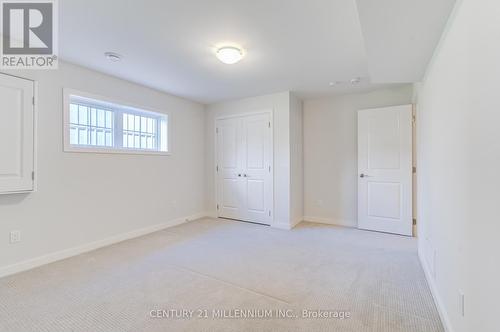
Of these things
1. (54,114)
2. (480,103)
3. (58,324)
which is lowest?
(58,324)

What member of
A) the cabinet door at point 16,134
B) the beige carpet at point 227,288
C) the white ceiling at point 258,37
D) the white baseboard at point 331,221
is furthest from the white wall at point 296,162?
the cabinet door at point 16,134

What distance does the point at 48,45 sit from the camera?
8.57ft

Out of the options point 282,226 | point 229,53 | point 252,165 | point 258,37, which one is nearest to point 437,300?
point 282,226

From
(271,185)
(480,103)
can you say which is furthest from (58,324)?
(271,185)

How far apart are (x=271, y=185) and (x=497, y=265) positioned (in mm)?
3560

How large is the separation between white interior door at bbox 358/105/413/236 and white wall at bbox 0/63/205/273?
329 centimetres

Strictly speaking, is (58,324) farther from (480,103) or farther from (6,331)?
(480,103)

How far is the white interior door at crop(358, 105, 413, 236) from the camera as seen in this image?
387 cm

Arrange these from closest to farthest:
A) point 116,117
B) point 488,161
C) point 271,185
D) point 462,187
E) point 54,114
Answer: point 488,161 < point 462,187 < point 54,114 < point 116,117 < point 271,185

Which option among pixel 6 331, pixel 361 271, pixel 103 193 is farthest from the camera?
pixel 103 193

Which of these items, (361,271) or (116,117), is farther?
(116,117)

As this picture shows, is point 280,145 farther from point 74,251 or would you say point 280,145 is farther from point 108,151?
point 74,251

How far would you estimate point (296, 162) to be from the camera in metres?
4.59

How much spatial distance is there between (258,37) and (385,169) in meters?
2.97
